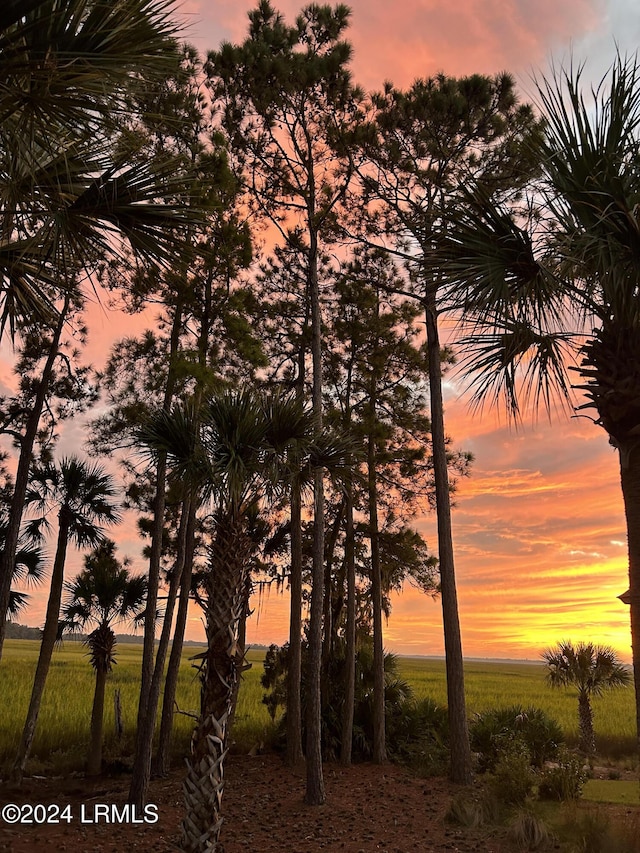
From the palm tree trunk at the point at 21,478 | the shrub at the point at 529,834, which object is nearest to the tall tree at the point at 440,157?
the shrub at the point at 529,834

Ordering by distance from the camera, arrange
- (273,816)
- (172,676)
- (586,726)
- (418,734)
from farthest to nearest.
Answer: (586,726) → (418,734) → (172,676) → (273,816)

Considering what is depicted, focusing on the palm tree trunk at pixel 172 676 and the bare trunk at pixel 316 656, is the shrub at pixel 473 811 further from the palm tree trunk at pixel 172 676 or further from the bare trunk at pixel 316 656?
the palm tree trunk at pixel 172 676

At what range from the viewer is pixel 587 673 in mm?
18812

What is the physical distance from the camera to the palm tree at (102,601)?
15977 millimetres

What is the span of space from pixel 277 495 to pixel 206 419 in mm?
1233

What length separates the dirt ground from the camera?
9.02 m

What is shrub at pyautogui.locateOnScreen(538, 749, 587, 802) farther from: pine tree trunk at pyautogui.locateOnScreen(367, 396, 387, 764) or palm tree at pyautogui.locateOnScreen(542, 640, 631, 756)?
palm tree at pyautogui.locateOnScreen(542, 640, 631, 756)

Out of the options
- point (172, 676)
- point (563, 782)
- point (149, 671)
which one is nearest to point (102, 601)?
point (172, 676)

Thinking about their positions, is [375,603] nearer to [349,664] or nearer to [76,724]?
[349,664]

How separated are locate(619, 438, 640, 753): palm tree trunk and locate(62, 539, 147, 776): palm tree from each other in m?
12.5

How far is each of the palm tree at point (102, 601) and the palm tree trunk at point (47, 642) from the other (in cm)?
61

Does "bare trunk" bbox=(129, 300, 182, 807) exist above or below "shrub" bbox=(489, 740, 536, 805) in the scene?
above

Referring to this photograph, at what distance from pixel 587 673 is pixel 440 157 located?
14.6 meters

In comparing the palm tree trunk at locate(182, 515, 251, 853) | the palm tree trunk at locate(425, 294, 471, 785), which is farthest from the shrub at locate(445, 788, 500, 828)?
the palm tree trunk at locate(182, 515, 251, 853)
